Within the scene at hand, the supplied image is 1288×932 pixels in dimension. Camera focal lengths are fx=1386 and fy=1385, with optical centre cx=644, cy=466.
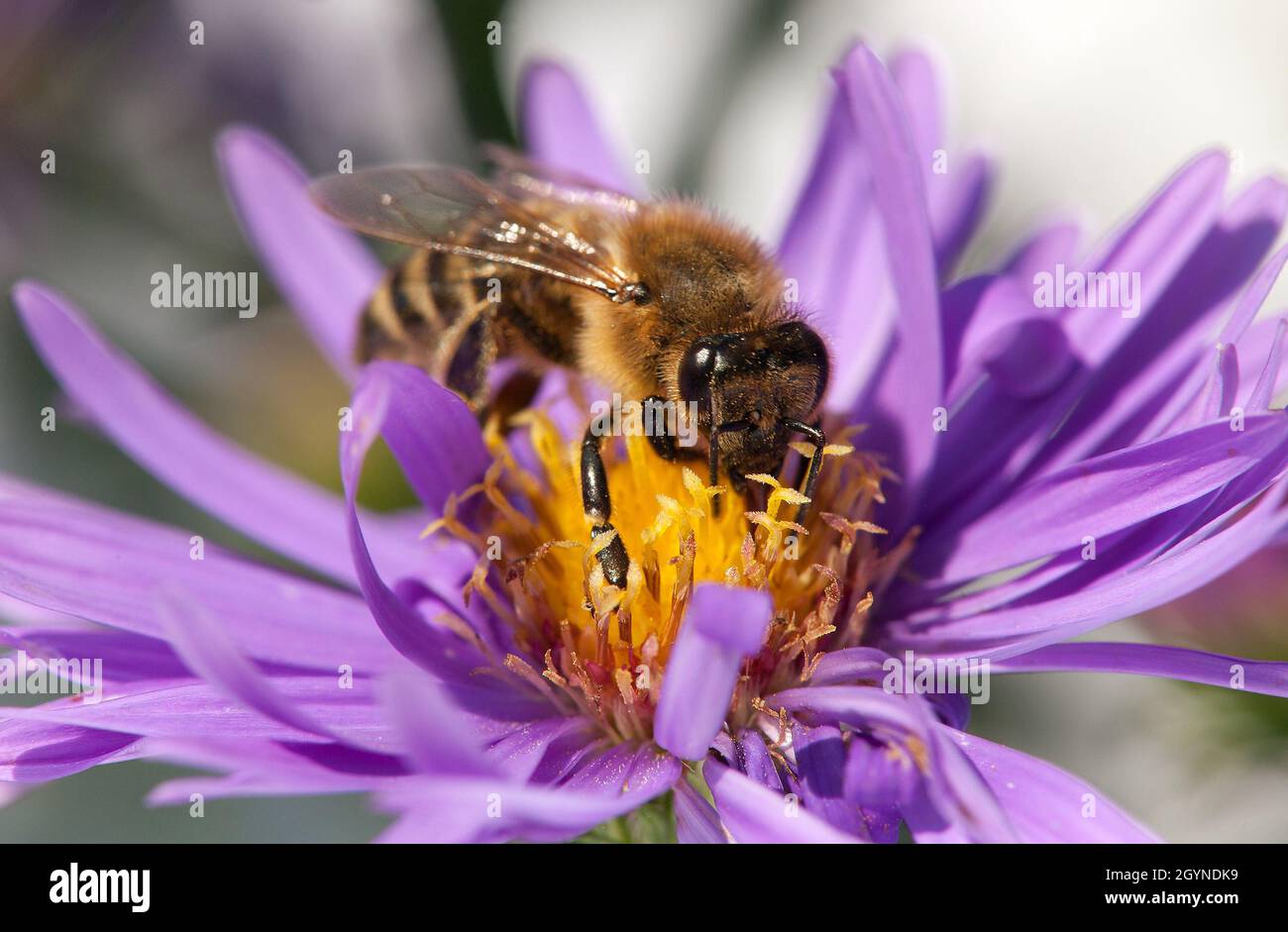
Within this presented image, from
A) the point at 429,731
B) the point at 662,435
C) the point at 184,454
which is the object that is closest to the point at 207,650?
the point at 429,731

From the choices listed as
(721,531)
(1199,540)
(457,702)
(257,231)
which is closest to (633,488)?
(721,531)

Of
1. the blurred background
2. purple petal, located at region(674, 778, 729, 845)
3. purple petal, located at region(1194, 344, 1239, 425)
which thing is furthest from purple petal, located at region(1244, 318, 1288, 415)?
the blurred background

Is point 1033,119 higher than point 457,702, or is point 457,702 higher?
point 1033,119

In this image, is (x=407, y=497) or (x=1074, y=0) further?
(x=1074, y=0)

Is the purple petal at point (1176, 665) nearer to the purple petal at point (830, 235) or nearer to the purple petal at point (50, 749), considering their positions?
the purple petal at point (830, 235)

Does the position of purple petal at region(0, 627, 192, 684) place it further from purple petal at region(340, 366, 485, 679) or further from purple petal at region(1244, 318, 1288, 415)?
purple petal at region(1244, 318, 1288, 415)

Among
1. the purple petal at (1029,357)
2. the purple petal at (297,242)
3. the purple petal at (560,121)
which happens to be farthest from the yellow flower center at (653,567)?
the purple petal at (560,121)

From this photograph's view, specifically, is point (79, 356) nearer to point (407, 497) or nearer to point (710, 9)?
point (407, 497)
